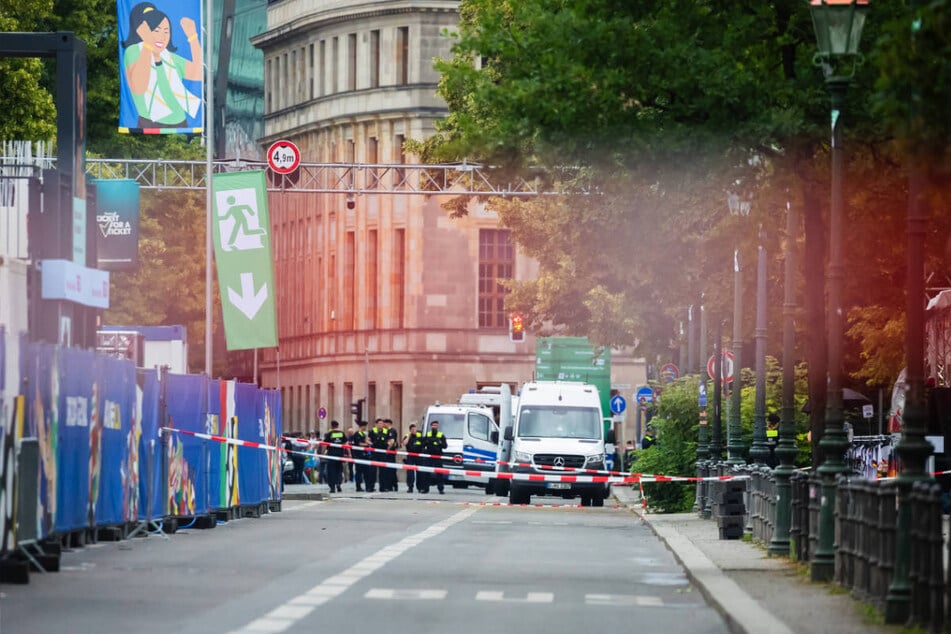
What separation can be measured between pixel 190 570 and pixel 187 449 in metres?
8.86

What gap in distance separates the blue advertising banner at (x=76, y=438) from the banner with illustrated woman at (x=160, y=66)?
83.4 ft

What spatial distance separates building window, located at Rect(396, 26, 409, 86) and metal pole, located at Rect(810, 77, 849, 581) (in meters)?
81.0

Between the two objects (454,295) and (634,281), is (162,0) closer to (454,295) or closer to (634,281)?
(634,281)

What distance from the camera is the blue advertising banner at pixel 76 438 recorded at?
21.9 metres

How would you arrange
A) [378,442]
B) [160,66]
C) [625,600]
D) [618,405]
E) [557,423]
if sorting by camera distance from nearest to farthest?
1. [625,600]
2. [160,66]
3. [557,423]
4. [378,442]
5. [618,405]

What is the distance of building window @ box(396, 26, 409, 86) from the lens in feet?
333

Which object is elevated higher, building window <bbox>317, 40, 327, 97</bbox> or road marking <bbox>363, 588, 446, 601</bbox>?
building window <bbox>317, 40, 327, 97</bbox>

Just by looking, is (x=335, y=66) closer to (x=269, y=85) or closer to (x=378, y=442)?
(x=269, y=85)

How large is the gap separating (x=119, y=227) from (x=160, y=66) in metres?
9.88

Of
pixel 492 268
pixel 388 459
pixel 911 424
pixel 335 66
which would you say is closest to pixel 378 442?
pixel 388 459

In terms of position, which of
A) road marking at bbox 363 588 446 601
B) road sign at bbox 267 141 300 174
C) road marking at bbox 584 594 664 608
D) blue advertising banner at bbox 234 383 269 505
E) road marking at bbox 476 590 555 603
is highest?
road sign at bbox 267 141 300 174

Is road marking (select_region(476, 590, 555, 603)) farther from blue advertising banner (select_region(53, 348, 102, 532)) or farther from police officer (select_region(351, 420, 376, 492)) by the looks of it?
police officer (select_region(351, 420, 376, 492))

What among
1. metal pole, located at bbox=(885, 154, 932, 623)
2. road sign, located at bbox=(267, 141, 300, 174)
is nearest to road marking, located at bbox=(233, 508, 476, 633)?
metal pole, located at bbox=(885, 154, 932, 623)

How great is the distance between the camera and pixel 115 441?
25.1 metres
